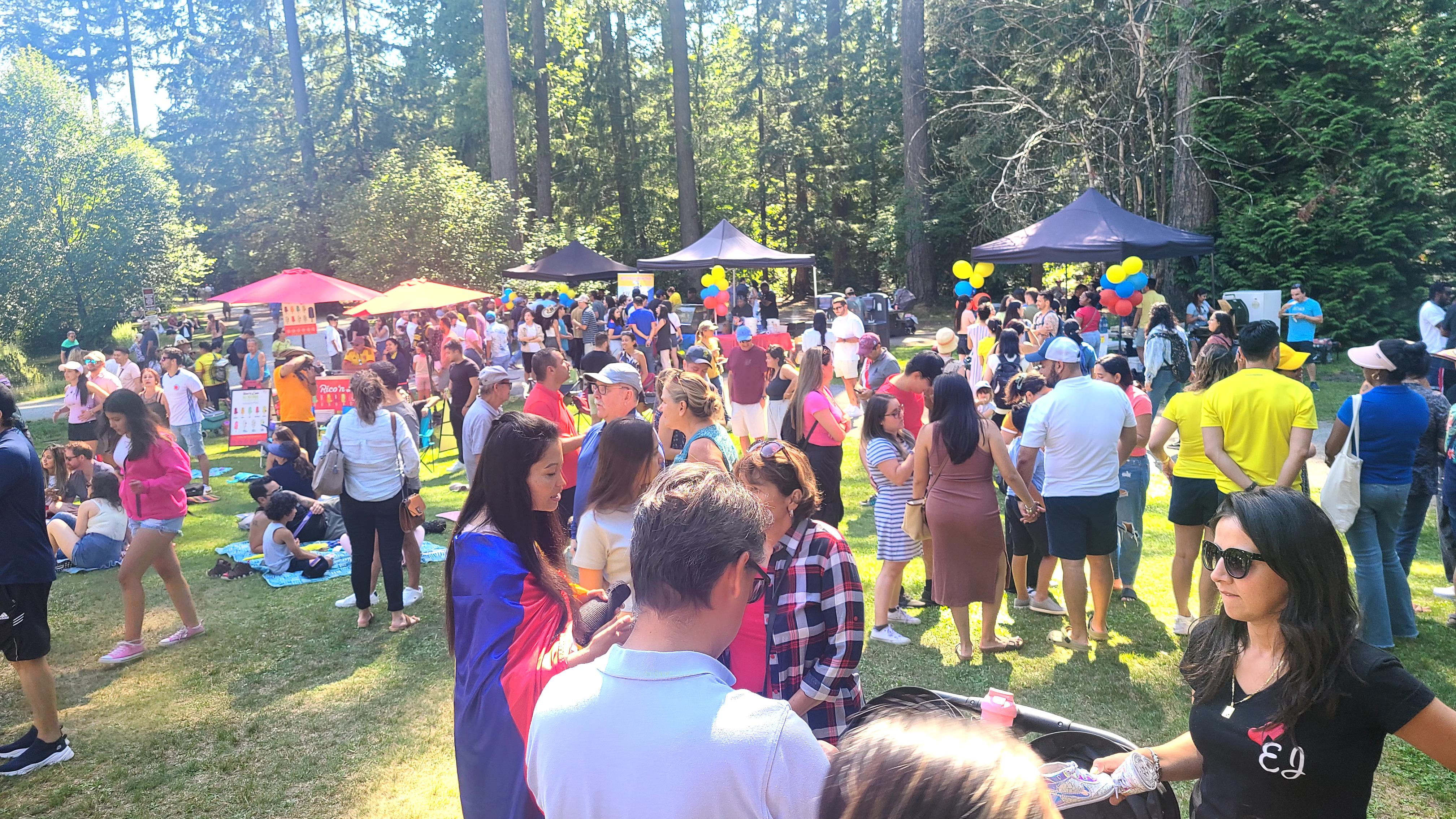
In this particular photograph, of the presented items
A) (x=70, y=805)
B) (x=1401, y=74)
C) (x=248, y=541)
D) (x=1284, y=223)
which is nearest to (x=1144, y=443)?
(x=70, y=805)

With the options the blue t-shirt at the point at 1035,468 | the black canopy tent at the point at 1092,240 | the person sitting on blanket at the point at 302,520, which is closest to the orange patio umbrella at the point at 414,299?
the person sitting on blanket at the point at 302,520

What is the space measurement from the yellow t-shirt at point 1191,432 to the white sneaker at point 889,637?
6.26ft

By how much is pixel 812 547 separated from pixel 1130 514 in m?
4.08

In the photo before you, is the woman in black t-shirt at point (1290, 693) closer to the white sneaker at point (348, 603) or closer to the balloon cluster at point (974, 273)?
the white sneaker at point (348, 603)

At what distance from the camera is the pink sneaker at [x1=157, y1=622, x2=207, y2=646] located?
6.50 meters

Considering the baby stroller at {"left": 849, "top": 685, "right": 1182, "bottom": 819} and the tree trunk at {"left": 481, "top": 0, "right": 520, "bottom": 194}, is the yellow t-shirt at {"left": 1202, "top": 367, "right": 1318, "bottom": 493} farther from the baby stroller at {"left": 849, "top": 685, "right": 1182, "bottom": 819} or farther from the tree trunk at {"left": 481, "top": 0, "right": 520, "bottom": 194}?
the tree trunk at {"left": 481, "top": 0, "right": 520, "bottom": 194}

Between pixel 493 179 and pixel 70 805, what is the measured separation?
2316cm

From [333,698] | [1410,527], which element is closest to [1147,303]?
[1410,527]

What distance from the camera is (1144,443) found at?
6.11 meters

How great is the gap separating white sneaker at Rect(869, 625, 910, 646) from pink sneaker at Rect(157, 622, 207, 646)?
471 cm

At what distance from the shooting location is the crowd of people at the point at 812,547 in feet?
4.99

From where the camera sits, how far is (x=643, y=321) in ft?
53.6

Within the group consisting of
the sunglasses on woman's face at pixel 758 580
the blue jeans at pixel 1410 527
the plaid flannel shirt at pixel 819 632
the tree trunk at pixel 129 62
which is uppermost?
the tree trunk at pixel 129 62

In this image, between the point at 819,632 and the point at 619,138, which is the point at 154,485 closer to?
the point at 819,632
